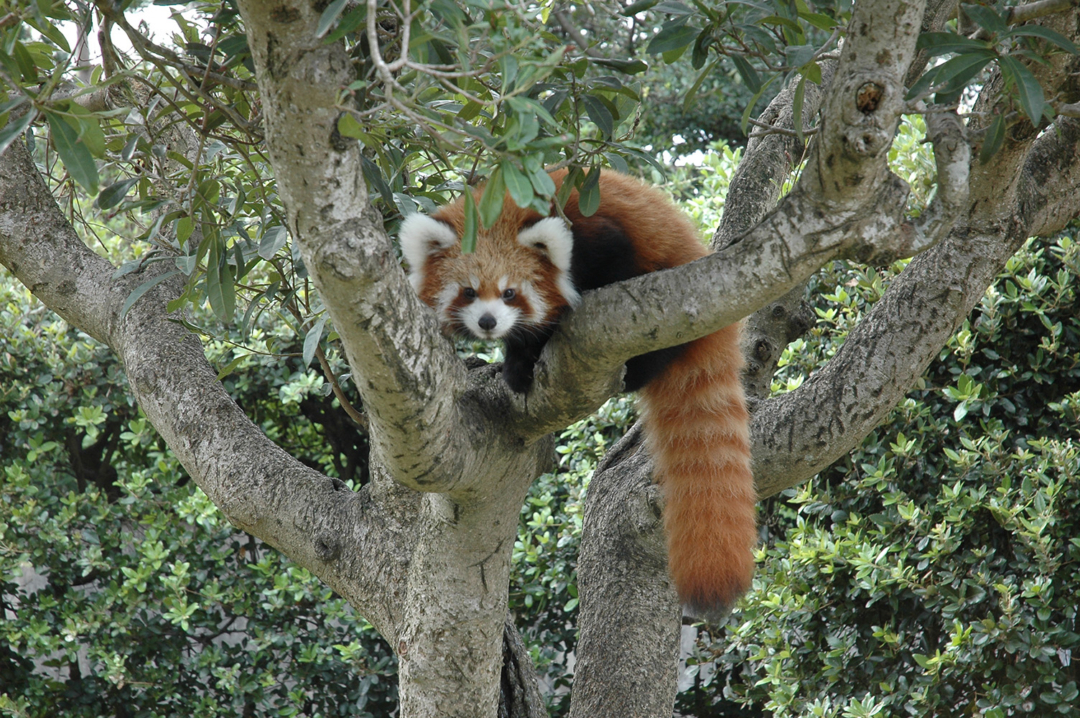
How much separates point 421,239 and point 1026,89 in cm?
150

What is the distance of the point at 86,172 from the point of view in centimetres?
138

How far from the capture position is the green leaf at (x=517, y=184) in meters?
1.25

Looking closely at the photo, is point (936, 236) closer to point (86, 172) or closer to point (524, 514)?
point (86, 172)

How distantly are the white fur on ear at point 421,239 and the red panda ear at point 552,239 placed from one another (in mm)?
210

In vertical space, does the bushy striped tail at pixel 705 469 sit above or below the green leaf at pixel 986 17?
below

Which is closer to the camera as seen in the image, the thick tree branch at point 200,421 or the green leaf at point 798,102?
the green leaf at point 798,102

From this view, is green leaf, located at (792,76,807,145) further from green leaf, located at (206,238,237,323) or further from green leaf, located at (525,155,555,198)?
green leaf, located at (206,238,237,323)

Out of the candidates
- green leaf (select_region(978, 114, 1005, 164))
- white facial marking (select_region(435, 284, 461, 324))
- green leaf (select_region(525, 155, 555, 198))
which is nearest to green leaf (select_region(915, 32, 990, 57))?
green leaf (select_region(978, 114, 1005, 164))

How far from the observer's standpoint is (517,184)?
49.3 inches

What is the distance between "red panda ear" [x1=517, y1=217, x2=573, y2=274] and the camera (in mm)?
2273

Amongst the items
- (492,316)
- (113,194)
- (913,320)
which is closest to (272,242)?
(113,194)

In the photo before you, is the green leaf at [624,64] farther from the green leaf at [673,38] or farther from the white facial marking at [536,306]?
the white facial marking at [536,306]

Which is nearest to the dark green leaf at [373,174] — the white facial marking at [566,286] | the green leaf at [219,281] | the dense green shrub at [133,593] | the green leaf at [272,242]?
the green leaf at [272,242]

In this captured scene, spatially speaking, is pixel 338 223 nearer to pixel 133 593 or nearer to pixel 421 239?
pixel 421 239
